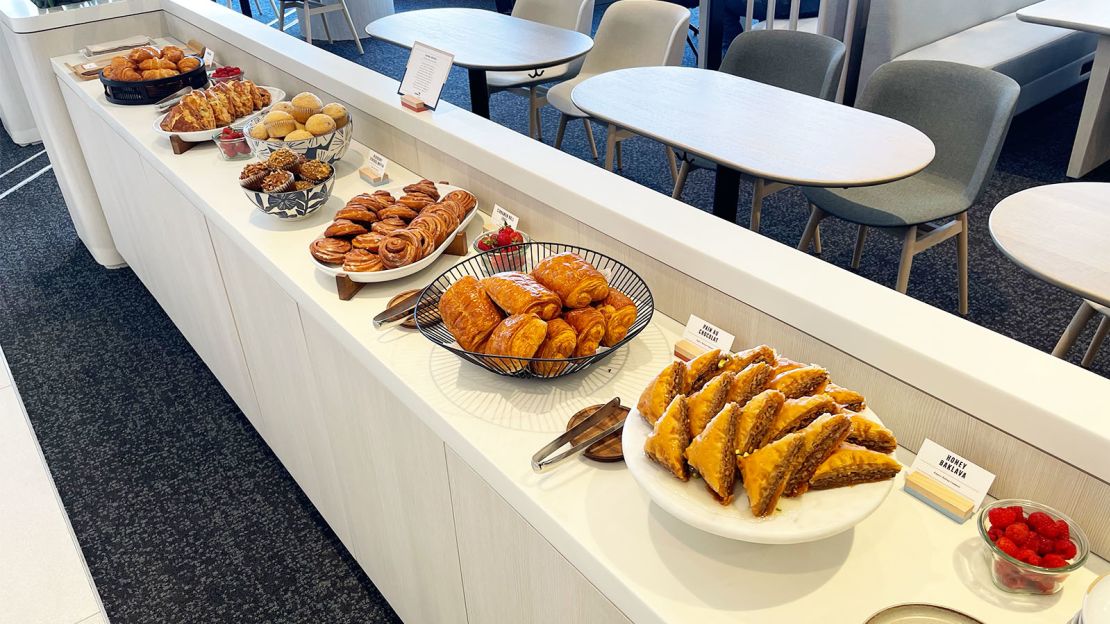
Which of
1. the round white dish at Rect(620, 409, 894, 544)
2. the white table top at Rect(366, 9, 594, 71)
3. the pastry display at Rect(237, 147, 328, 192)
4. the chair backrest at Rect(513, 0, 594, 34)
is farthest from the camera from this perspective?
the chair backrest at Rect(513, 0, 594, 34)

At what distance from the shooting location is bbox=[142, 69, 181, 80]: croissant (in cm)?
229

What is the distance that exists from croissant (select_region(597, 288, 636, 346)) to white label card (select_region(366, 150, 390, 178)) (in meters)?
0.86

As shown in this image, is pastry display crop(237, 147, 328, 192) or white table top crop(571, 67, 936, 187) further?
white table top crop(571, 67, 936, 187)

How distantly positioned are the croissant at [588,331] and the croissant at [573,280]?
0.03 m

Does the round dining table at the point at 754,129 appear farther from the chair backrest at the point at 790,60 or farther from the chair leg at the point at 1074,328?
the chair leg at the point at 1074,328

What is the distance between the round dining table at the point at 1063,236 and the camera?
5.20ft

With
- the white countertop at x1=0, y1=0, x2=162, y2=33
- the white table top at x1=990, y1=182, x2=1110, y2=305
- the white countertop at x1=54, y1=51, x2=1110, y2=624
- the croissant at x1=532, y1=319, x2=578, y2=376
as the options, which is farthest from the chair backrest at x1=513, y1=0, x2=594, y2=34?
the croissant at x1=532, y1=319, x2=578, y2=376

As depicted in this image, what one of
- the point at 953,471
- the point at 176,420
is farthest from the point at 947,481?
the point at 176,420

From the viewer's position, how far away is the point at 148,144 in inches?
82.1

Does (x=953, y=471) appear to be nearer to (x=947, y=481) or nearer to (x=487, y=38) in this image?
(x=947, y=481)

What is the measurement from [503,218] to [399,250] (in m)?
0.23

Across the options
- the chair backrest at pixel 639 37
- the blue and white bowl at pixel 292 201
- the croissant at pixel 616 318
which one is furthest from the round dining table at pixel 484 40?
the croissant at pixel 616 318

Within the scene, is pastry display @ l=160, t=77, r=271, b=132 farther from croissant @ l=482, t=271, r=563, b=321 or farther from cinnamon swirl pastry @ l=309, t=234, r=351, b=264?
croissant @ l=482, t=271, r=563, b=321

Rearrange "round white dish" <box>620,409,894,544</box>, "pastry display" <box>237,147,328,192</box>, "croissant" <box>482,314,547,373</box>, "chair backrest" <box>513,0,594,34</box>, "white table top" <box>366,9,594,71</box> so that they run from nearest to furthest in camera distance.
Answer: "round white dish" <box>620,409,894,544</box> → "croissant" <box>482,314,547,373</box> → "pastry display" <box>237,147,328,192</box> → "white table top" <box>366,9,594,71</box> → "chair backrest" <box>513,0,594,34</box>
